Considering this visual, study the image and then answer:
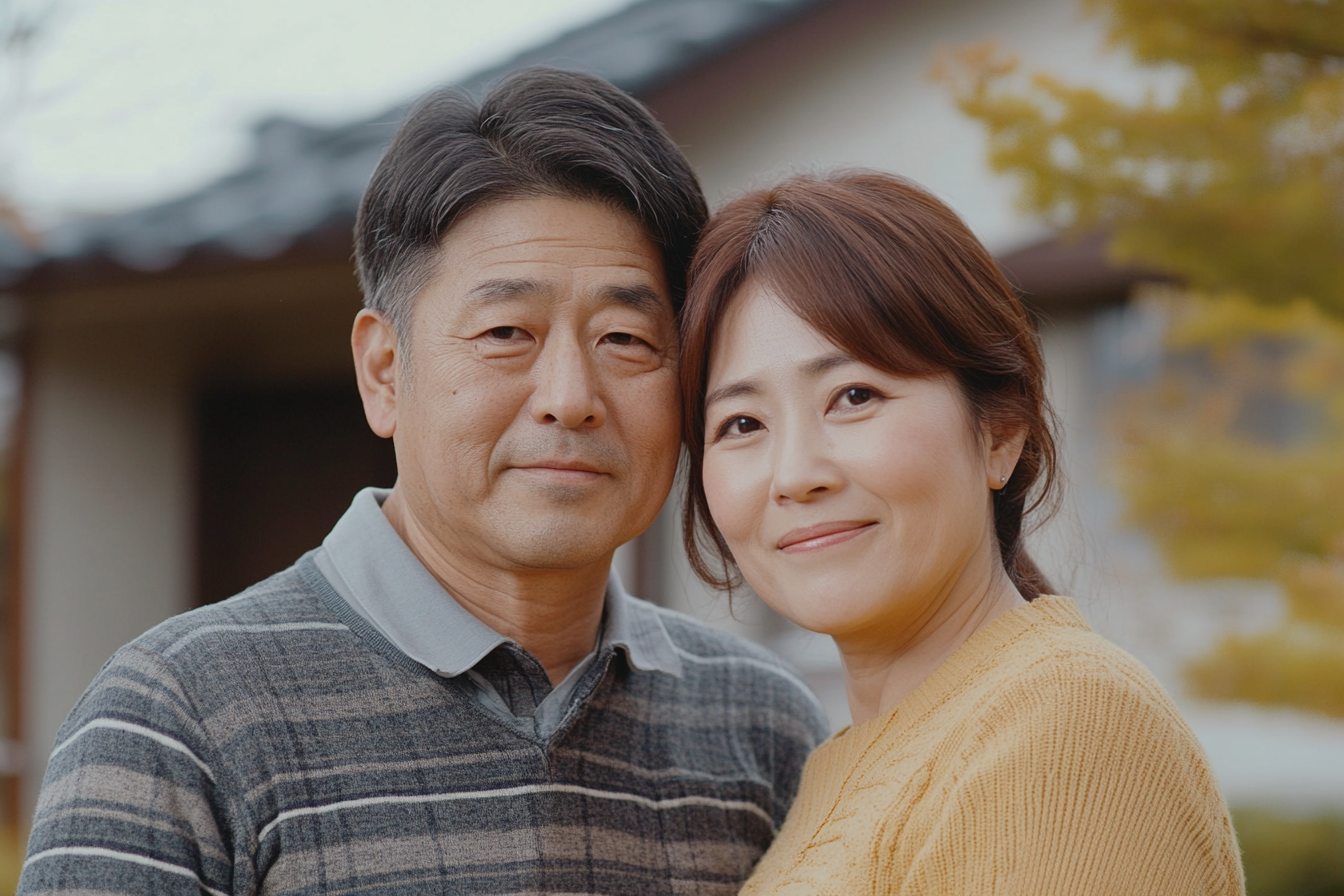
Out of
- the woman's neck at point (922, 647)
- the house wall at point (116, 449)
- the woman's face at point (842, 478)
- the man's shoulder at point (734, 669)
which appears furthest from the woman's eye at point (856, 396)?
the house wall at point (116, 449)

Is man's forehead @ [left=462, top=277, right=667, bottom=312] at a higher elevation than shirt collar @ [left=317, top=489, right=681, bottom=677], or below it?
higher

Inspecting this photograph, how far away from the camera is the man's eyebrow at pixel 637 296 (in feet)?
7.73

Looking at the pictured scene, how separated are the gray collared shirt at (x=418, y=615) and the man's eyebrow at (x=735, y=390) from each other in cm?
56

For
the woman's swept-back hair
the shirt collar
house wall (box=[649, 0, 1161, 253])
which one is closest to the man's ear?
the shirt collar

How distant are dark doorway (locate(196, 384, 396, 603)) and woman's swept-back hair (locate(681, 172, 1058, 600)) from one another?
5.08 m

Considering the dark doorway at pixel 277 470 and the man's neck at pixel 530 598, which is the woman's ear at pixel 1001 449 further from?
the dark doorway at pixel 277 470

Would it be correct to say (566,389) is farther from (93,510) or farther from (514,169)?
(93,510)

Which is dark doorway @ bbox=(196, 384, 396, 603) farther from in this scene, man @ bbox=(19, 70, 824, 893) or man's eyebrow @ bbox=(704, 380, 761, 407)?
man's eyebrow @ bbox=(704, 380, 761, 407)

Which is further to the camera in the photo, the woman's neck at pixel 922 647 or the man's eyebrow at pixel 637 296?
the man's eyebrow at pixel 637 296

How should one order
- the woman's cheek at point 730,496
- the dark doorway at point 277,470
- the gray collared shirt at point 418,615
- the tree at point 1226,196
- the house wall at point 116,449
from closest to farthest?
the woman's cheek at point 730,496 < the gray collared shirt at point 418,615 < the tree at point 1226,196 < the house wall at point 116,449 < the dark doorway at point 277,470

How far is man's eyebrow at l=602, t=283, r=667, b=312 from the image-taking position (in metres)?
2.36

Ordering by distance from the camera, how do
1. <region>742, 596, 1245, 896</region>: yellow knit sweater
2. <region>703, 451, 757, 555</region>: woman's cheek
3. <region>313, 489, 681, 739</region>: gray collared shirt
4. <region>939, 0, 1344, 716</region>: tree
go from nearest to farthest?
<region>742, 596, 1245, 896</region>: yellow knit sweater
<region>703, 451, 757, 555</region>: woman's cheek
<region>313, 489, 681, 739</region>: gray collared shirt
<region>939, 0, 1344, 716</region>: tree

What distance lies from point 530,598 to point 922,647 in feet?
2.27

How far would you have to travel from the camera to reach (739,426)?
2.25 meters
